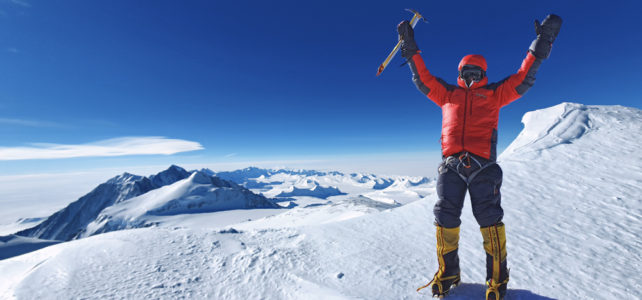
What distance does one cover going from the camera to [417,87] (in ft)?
12.3

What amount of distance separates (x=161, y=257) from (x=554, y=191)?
8140 millimetres

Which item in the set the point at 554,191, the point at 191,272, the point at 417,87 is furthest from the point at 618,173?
the point at 191,272

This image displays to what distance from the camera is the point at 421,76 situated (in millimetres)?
3688

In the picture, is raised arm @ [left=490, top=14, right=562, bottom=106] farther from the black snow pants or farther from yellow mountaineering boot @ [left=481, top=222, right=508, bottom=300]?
yellow mountaineering boot @ [left=481, top=222, right=508, bottom=300]

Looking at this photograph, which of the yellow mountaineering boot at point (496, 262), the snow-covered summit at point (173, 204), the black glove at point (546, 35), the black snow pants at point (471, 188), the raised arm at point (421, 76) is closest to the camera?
the yellow mountaineering boot at point (496, 262)

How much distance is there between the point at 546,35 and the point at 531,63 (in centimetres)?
45

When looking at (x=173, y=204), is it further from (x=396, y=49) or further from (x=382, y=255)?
(x=396, y=49)

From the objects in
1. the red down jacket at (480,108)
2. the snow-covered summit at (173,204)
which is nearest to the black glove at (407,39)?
the red down jacket at (480,108)

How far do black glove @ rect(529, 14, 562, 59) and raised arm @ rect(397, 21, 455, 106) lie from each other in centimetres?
103

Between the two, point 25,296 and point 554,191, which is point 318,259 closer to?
point 25,296

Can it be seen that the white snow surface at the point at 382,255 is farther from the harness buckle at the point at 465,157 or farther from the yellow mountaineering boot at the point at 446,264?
the harness buckle at the point at 465,157

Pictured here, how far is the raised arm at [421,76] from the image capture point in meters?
3.61

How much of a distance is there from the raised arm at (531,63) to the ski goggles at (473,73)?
9.2 inches

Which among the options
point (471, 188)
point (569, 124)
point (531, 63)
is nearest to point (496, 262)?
point (471, 188)
